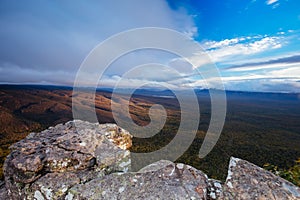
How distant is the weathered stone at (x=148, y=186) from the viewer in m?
5.33

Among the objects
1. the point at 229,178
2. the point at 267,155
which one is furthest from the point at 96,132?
the point at 267,155

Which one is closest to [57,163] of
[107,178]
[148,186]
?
[107,178]

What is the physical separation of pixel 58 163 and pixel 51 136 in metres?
2.29

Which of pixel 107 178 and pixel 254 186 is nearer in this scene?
pixel 254 186

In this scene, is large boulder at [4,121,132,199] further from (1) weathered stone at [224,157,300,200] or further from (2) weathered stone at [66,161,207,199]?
(1) weathered stone at [224,157,300,200]

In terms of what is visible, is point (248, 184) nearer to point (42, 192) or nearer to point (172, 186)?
point (172, 186)

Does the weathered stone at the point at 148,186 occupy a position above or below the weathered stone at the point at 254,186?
below

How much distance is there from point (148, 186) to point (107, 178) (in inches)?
53.2

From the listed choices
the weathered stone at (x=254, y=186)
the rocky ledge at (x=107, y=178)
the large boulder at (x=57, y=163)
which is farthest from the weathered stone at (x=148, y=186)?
the weathered stone at (x=254, y=186)

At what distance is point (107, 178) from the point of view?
234 inches

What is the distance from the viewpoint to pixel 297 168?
816 centimetres

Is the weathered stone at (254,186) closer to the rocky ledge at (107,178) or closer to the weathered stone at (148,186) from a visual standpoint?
the rocky ledge at (107,178)

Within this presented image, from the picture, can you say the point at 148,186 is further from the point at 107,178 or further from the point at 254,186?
the point at 254,186

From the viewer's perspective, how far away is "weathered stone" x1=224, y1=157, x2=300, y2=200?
520cm
